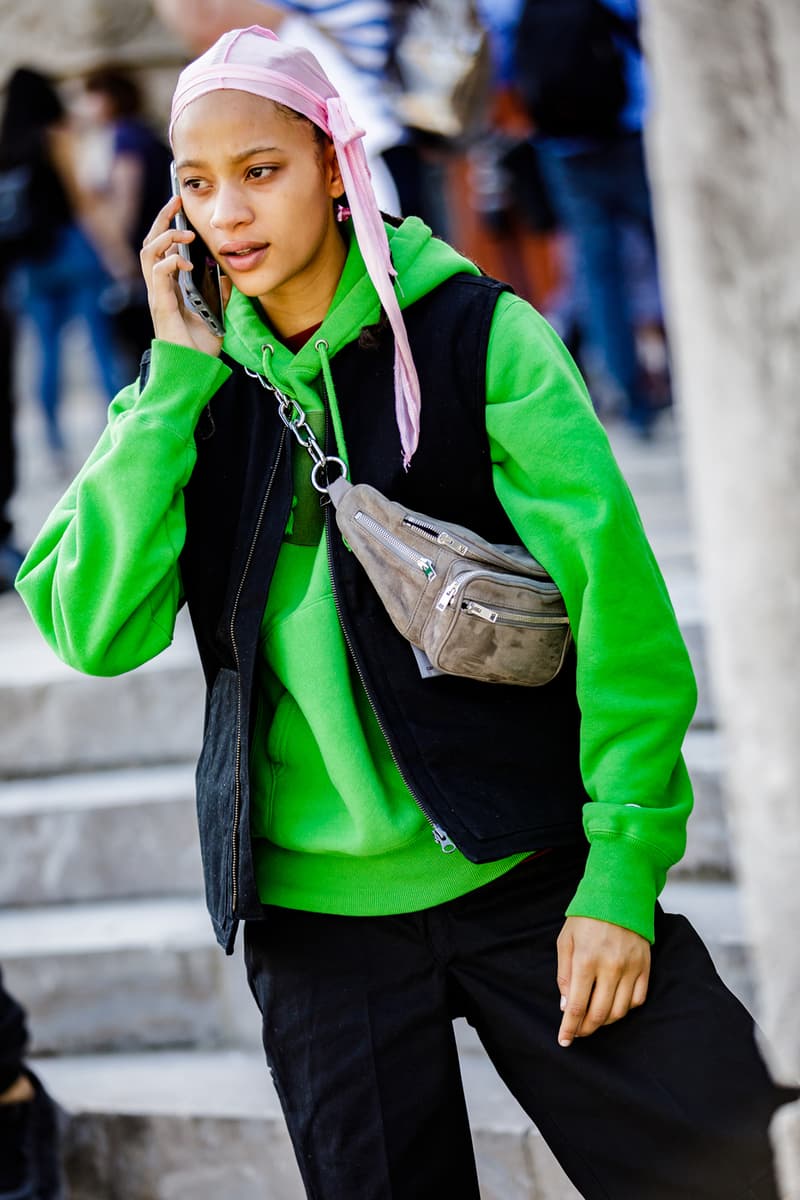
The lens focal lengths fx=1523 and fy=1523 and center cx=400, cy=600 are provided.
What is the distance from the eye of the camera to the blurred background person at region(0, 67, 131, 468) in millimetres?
5141

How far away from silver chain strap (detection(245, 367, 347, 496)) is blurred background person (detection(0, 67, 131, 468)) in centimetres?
353

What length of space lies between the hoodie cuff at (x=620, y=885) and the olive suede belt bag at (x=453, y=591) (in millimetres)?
230

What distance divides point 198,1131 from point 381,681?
158 cm

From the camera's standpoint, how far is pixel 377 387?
191cm

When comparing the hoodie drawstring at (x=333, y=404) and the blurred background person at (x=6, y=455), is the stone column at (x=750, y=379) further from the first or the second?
the blurred background person at (x=6, y=455)

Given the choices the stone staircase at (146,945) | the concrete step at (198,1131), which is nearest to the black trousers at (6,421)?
the stone staircase at (146,945)

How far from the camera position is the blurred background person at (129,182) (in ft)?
17.6

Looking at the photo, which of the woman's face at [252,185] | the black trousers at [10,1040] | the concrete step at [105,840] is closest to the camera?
the woman's face at [252,185]

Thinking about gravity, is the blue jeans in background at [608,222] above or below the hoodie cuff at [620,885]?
above

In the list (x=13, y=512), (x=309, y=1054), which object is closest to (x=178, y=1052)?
(x=309, y=1054)

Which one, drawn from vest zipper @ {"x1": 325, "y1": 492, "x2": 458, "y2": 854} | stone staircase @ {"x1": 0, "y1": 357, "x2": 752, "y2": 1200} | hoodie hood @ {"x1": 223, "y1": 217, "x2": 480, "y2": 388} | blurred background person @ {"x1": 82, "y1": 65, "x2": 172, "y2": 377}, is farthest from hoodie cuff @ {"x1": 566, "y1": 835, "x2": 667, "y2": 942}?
blurred background person @ {"x1": 82, "y1": 65, "x2": 172, "y2": 377}

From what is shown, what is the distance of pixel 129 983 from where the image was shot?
11.1 ft

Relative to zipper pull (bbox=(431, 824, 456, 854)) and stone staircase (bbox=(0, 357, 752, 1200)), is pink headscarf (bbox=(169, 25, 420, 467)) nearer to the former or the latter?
zipper pull (bbox=(431, 824, 456, 854))

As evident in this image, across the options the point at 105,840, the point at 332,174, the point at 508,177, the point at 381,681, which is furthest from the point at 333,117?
the point at 508,177
